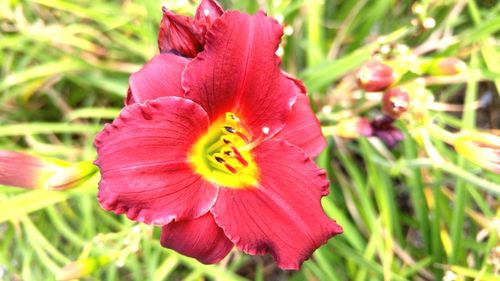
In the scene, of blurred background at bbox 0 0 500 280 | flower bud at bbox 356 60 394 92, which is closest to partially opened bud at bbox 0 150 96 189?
blurred background at bbox 0 0 500 280

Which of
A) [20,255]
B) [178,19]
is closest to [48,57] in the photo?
[20,255]

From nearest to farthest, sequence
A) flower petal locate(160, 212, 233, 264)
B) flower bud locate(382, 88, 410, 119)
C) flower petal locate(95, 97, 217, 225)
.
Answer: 1. flower petal locate(95, 97, 217, 225)
2. flower petal locate(160, 212, 233, 264)
3. flower bud locate(382, 88, 410, 119)

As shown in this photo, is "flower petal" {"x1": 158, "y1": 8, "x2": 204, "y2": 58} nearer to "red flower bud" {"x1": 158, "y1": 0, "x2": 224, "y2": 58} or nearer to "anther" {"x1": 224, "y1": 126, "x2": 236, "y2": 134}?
"red flower bud" {"x1": 158, "y1": 0, "x2": 224, "y2": 58}

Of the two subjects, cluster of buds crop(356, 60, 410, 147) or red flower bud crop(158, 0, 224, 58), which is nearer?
red flower bud crop(158, 0, 224, 58)

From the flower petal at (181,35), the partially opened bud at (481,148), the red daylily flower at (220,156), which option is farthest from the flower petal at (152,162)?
the partially opened bud at (481,148)

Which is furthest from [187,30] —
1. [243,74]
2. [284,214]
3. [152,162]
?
[284,214]

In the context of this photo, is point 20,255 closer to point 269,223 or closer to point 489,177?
point 269,223

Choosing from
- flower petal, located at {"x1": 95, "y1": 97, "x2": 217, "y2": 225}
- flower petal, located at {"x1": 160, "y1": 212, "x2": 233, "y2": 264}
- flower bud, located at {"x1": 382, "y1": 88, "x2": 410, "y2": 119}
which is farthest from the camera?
flower bud, located at {"x1": 382, "y1": 88, "x2": 410, "y2": 119}
